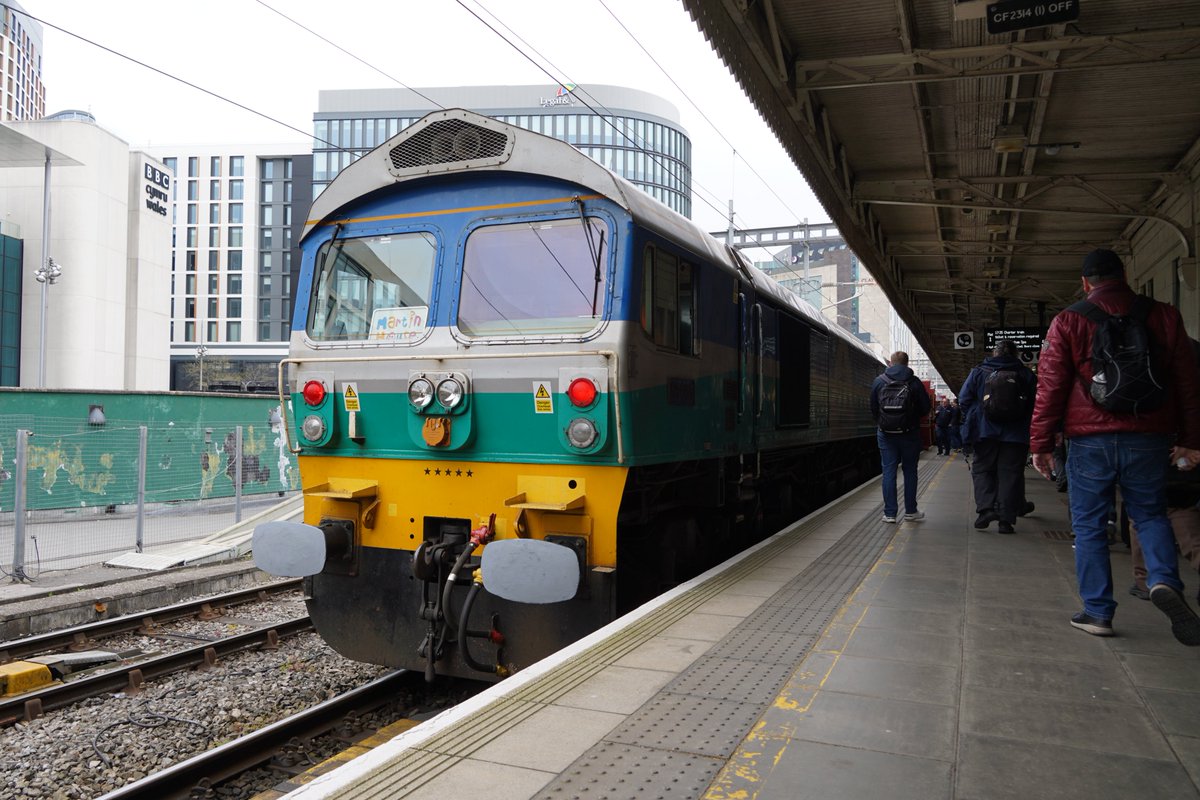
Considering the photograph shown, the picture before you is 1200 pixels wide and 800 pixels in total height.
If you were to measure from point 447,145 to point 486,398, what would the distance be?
5.63 ft

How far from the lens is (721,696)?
150 inches

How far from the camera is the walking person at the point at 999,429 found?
8.36 m

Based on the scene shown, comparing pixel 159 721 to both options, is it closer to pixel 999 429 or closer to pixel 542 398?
pixel 542 398

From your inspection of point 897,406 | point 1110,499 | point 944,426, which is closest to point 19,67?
point 944,426

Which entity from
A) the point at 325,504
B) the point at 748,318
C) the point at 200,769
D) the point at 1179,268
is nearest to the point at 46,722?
the point at 200,769

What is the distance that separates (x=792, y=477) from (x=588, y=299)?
5.91m

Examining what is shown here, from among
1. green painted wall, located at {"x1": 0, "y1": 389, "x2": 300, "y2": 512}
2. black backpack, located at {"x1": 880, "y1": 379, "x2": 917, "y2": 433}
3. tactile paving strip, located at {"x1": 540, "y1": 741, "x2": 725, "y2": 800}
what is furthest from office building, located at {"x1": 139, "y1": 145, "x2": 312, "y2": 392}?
tactile paving strip, located at {"x1": 540, "y1": 741, "x2": 725, "y2": 800}

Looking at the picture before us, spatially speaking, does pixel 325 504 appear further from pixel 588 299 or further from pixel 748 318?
pixel 748 318

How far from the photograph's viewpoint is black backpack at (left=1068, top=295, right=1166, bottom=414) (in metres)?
4.38

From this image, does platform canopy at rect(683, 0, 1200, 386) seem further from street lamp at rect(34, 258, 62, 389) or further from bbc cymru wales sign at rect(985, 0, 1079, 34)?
street lamp at rect(34, 258, 62, 389)

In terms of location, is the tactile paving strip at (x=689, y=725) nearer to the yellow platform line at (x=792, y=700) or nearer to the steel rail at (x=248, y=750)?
the yellow platform line at (x=792, y=700)

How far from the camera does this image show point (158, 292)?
1791 inches

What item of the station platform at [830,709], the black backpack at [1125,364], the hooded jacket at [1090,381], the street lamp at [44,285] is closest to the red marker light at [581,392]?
the station platform at [830,709]

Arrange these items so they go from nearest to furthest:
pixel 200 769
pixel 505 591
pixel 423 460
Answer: pixel 200 769 < pixel 505 591 < pixel 423 460
